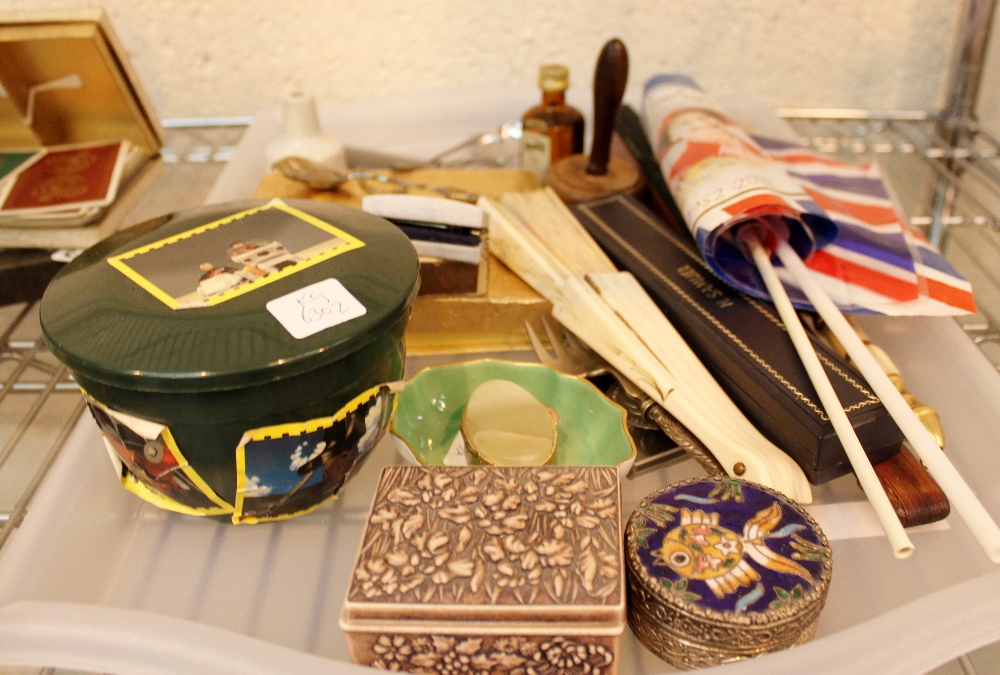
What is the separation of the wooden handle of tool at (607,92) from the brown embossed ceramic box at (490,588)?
18.9 inches

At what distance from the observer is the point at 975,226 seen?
881 millimetres

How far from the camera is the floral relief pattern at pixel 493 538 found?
16.4 inches

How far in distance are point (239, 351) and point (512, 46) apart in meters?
0.83

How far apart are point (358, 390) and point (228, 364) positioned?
95 mm

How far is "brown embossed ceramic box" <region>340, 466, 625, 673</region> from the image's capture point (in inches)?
16.2

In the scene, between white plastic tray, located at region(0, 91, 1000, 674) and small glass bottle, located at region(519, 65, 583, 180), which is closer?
white plastic tray, located at region(0, 91, 1000, 674)

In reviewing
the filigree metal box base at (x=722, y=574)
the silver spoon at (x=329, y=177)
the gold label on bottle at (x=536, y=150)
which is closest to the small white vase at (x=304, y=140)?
the silver spoon at (x=329, y=177)

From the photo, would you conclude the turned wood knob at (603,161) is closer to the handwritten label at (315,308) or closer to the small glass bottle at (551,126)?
the small glass bottle at (551,126)

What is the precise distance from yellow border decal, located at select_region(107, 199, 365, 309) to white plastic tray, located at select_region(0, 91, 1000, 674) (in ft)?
0.52

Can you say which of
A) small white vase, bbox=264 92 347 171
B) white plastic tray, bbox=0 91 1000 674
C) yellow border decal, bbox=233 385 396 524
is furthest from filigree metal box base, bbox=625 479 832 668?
small white vase, bbox=264 92 347 171

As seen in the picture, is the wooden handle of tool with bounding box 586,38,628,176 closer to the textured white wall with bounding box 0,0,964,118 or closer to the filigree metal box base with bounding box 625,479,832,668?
the textured white wall with bounding box 0,0,964,118

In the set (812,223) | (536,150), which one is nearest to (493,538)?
(812,223)

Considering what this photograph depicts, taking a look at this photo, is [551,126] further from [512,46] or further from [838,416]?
[838,416]

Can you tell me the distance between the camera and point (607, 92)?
81cm
